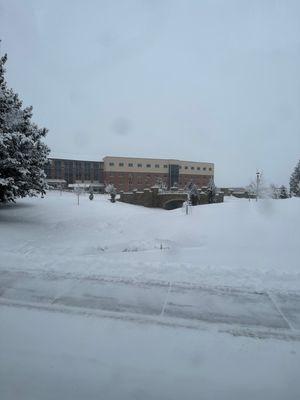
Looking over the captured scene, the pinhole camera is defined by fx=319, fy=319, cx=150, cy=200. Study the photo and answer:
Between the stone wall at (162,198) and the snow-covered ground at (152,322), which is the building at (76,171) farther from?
the snow-covered ground at (152,322)

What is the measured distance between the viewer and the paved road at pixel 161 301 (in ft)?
18.9

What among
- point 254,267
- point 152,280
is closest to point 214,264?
point 254,267

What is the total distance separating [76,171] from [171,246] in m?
90.0

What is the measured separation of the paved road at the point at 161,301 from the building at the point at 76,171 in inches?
3614

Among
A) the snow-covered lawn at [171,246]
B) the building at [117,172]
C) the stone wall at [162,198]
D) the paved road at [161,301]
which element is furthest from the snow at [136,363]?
the building at [117,172]

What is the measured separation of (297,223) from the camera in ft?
48.4

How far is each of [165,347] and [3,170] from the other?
12.6 m

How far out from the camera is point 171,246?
39.4 feet

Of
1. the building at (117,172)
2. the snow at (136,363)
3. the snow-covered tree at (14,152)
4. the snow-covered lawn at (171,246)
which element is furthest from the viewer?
the building at (117,172)

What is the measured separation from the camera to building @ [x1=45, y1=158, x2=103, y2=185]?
315ft

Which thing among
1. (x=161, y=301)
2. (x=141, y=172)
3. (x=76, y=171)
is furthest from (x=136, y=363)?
(x=76, y=171)

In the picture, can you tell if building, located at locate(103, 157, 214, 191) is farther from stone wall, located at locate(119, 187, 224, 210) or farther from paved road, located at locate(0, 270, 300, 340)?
paved road, located at locate(0, 270, 300, 340)

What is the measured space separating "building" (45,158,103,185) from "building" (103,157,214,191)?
311cm

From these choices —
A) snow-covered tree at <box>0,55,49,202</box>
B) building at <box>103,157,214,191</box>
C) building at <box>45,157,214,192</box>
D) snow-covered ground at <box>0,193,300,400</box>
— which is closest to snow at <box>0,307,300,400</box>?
snow-covered ground at <box>0,193,300,400</box>
